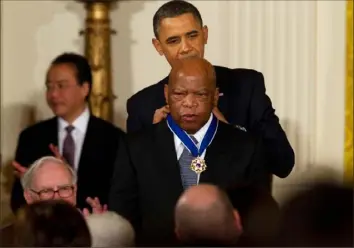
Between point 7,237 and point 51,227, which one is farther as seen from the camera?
point 7,237

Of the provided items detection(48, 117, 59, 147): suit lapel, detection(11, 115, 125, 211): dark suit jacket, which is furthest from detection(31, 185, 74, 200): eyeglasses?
detection(48, 117, 59, 147): suit lapel

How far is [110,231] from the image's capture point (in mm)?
2396

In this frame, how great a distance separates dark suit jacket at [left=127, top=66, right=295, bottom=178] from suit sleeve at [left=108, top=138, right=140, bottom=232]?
274 mm

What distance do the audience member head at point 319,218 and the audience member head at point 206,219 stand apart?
0.51 feet

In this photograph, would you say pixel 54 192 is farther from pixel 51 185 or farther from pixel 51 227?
pixel 51 227

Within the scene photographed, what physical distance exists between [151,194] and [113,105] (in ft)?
6.95

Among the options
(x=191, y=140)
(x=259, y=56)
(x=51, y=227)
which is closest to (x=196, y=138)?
(x=191, y=140)

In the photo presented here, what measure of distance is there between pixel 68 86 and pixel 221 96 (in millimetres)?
1158

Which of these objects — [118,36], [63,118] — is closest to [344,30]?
[118,36]

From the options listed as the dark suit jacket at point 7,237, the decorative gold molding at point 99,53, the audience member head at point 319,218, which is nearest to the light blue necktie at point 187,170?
the dark suit jacket at point 7,237

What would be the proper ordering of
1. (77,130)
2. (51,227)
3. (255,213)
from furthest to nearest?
(77,130) → (255,213) → (51,227)

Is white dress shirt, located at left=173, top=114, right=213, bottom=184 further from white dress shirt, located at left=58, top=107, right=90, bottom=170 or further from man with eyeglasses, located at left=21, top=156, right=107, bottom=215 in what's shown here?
white dress shirt, located at left=58, top=107, right=90, bottom=170

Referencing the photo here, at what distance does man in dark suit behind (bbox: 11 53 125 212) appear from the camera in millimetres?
4363

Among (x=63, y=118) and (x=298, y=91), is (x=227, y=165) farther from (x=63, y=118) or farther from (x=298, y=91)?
(x=298, y=91)
